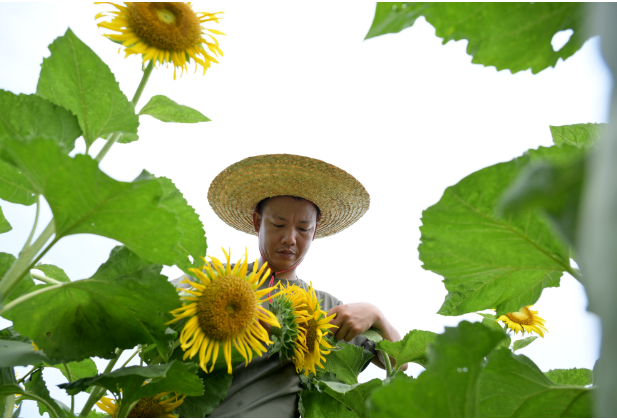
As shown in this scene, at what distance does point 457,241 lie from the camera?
0.53m

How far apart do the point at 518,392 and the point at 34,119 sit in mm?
624

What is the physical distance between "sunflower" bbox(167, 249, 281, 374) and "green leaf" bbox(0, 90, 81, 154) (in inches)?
9.5

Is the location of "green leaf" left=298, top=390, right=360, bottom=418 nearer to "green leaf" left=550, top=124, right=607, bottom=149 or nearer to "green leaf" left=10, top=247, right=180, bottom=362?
"green leaf" left=10, top=247, right=180, bottom=362

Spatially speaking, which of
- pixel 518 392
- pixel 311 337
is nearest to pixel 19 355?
pixel 311 337

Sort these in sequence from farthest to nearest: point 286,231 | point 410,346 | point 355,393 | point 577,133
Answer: point 286,231 → point 410,346 → point 355,393 → point 577,133

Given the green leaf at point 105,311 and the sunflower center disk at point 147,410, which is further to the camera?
the sunflower center disk at point 147,410

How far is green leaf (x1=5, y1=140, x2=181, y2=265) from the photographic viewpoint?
457mm

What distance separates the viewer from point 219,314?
65 centimetres

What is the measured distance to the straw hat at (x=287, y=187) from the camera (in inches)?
59.6

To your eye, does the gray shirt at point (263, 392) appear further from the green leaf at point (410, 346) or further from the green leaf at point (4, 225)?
the green leaf at point (4, 225)

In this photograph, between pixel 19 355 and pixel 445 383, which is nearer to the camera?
pixel 445 383

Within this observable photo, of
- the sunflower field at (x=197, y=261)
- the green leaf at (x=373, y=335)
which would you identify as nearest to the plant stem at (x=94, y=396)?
the sunflower field at (x=197, y=261)

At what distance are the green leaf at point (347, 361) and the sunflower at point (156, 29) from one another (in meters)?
0.62

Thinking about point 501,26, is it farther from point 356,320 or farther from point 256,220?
point 256,220
